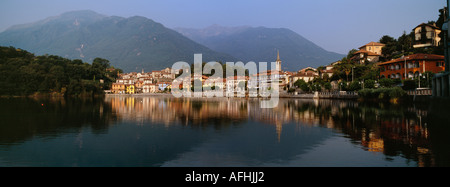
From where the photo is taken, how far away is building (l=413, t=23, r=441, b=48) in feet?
238

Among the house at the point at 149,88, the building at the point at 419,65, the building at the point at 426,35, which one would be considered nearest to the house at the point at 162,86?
the house at the point at 149,88

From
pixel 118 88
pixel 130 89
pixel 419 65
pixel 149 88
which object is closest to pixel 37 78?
pixel 118 88

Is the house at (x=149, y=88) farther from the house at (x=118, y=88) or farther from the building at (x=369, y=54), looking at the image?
the building at (x=369, y=54)

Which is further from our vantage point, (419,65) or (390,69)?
(390,69)

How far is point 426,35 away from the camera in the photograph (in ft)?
240

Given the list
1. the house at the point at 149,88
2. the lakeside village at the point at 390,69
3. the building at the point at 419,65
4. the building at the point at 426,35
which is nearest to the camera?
the lakeside village at the point at 390,69

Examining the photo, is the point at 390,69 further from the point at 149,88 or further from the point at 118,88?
the point at 118,88

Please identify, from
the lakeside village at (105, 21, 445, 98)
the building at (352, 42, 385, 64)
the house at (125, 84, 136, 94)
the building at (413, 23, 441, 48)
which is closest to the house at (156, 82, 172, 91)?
the house at (125, 84, 136, 94)

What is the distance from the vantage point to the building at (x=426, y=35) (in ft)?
238

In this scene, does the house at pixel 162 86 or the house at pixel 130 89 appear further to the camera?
the house at pixel 162 86

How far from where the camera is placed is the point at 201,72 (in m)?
177
